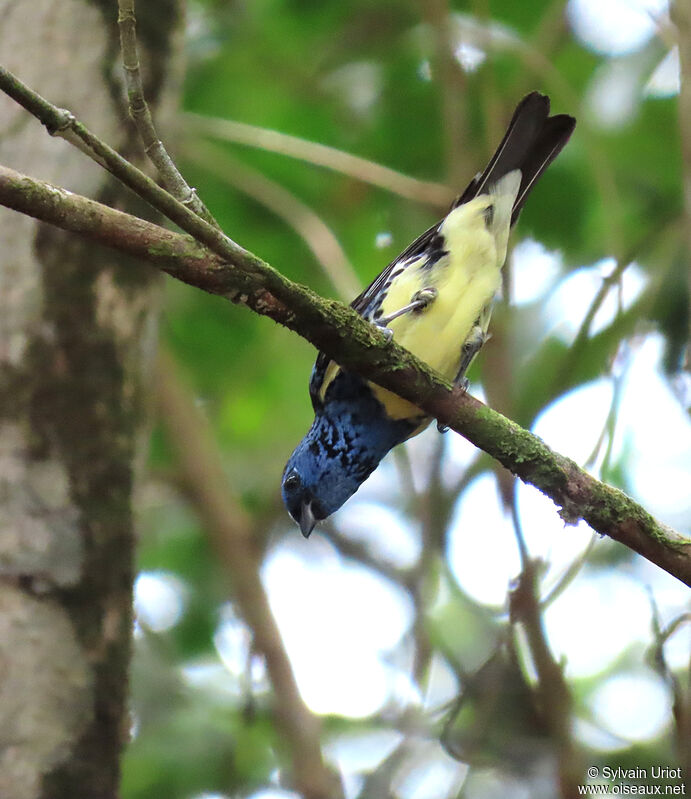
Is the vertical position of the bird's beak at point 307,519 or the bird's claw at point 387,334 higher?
the bird's beak at point 307,519

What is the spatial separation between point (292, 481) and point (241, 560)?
511mm

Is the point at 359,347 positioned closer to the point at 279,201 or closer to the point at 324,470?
the point at 324,470

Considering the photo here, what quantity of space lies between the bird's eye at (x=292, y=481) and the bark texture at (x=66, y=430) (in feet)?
2.89

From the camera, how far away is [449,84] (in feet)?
15.0

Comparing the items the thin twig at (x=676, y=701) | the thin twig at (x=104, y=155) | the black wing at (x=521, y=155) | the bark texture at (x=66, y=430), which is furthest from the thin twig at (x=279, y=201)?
the thin twig at (x=104, y=155)

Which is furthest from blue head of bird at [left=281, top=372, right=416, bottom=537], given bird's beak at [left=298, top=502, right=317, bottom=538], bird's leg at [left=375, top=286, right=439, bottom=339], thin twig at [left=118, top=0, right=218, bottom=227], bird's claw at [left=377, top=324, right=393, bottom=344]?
thin twig at [left=118, top=0, right=218, bottom=227]

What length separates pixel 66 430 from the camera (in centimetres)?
334

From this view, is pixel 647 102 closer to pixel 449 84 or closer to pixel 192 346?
pixel 449 84

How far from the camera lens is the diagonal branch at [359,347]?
6.88 feet

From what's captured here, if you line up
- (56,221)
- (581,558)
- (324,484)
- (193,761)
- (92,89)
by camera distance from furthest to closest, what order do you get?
(193,761)
(324,484)
(92,89)
(581,558)
(56,221)

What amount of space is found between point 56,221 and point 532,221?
353 centimetres

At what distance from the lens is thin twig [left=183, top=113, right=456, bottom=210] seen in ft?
15.2

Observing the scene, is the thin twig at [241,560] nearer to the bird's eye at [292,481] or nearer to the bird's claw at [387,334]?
the bird's eye at [292,481]

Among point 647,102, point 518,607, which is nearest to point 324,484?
point 518,607
